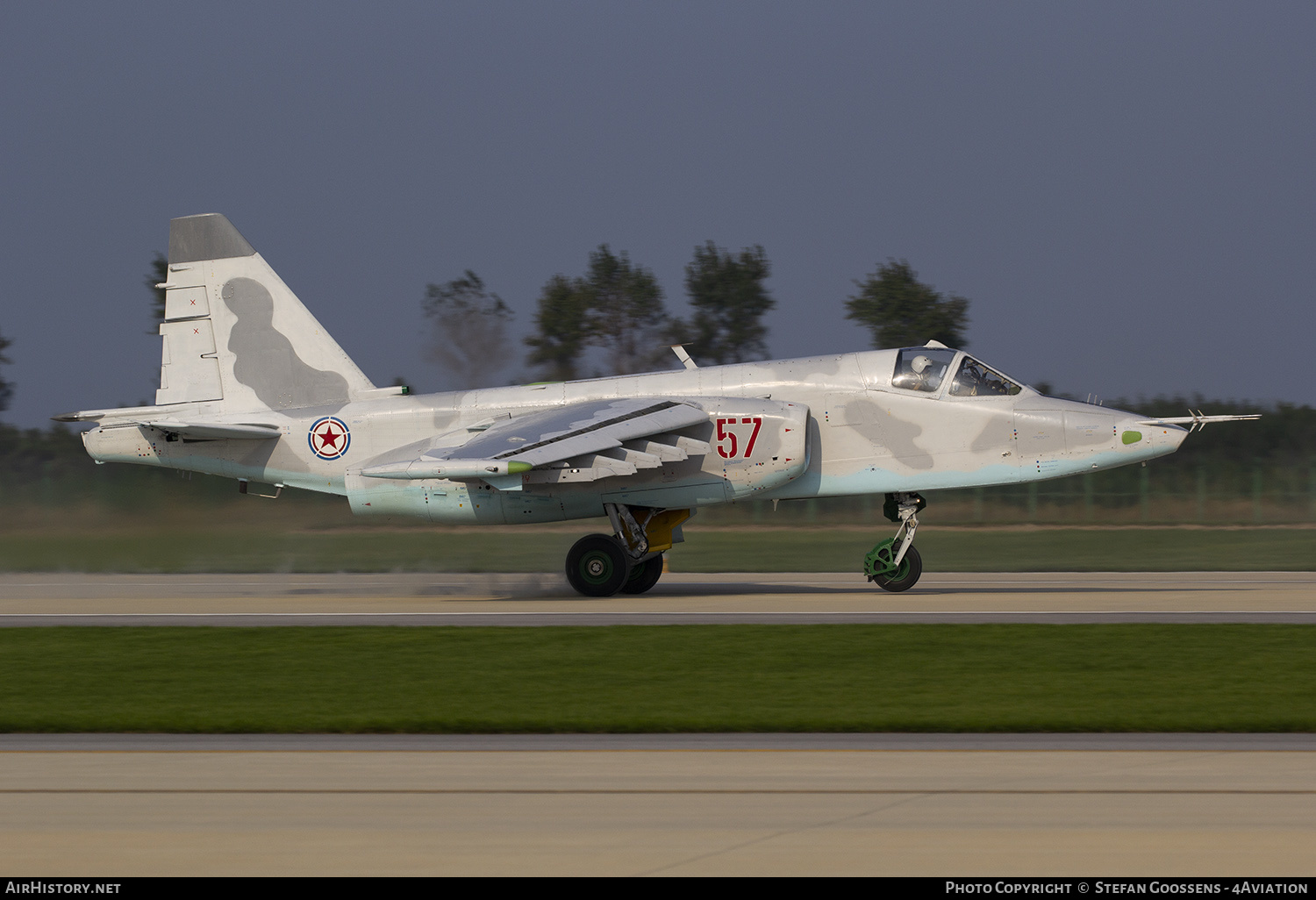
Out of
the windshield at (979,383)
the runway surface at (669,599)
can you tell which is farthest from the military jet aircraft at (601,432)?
the runway surface at (669,599)

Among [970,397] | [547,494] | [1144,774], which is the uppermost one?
[970,397]

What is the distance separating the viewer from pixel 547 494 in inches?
789

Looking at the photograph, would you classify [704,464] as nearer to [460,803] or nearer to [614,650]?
[614,650]

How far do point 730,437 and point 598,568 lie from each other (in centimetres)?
275

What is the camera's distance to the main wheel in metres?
19.9

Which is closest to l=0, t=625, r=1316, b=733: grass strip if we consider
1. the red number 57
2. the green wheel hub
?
the red number 57

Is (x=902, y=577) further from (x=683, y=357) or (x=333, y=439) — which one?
(x=333, y=439)

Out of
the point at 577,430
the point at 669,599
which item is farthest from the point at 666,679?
the point at 669,599

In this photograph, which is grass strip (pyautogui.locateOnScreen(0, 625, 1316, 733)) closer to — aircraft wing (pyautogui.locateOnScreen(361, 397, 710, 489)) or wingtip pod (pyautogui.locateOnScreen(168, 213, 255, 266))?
aircraft wing (pyautogui.locateOnScreen(361, 397, 710, 489))

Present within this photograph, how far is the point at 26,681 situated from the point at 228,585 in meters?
11.5

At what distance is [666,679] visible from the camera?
1180 cm

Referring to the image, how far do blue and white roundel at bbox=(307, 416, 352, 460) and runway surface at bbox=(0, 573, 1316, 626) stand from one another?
2236 millimetres

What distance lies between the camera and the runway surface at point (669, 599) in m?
16.6
